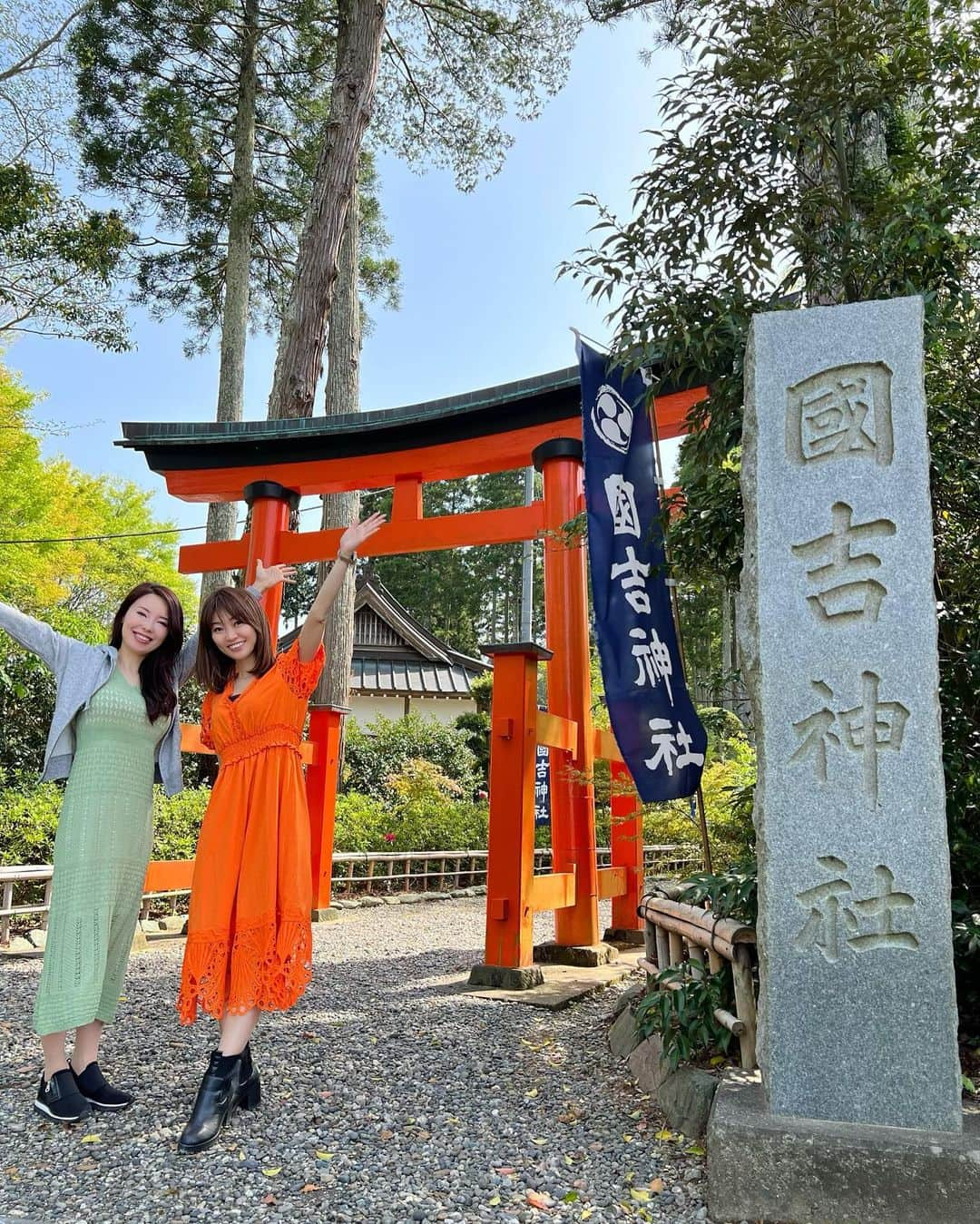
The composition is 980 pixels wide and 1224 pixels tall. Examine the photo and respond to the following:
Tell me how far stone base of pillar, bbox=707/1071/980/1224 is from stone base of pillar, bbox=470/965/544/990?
2.54m

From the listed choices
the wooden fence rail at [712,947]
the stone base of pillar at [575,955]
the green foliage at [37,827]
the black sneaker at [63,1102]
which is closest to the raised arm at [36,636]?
the black sneaker at [63,1102]

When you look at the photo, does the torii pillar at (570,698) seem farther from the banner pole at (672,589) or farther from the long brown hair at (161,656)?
the long brown hair at (161,656)

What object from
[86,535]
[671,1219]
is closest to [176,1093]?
[671,1219]

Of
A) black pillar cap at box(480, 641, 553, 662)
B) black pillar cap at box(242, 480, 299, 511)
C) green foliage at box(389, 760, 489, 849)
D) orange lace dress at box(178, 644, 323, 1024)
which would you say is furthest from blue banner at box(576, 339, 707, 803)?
green foliage at box(389, 760, 489, 849)

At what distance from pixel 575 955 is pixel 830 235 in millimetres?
4151

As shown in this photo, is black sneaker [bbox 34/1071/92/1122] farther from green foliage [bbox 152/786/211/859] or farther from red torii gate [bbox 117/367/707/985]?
Answer: green foliage [bbox 152/786/211/859]

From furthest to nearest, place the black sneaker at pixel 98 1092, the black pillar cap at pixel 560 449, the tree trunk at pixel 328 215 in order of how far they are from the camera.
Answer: the tree trunk at pixel 328 215 → the black pillar cap at pixel 560 449 → the black sneaker at pixel 98 1092

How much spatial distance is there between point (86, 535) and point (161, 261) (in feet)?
20.2

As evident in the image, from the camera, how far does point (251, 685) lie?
2.78 m

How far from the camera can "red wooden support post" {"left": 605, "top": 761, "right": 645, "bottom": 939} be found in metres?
6.12

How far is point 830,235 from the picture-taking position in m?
3.41

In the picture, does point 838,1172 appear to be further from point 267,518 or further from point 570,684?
point 267,518

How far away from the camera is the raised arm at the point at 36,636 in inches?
105

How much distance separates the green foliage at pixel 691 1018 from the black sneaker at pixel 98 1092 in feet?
→ 5.66
